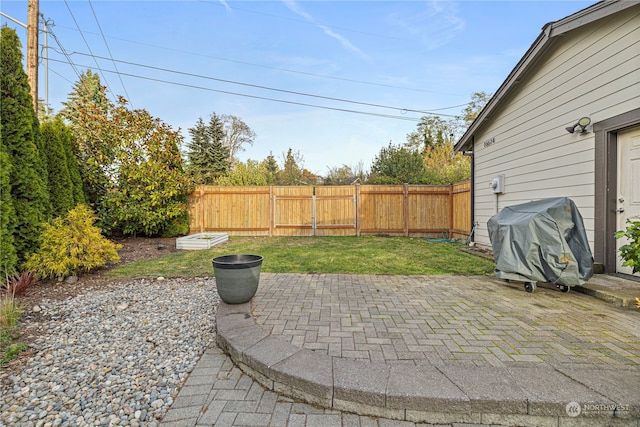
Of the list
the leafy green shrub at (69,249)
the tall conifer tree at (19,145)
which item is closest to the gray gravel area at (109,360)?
the leafy green shrub at (69,249)

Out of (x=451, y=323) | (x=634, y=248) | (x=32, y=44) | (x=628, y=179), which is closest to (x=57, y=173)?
(x=32, y=44)

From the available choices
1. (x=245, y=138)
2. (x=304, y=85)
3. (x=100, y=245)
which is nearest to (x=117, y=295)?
(x=100, y=245)

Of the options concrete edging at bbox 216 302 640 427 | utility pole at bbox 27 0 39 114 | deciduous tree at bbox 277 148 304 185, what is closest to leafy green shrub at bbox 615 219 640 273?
concrete edging at bbox 216 302 640 427

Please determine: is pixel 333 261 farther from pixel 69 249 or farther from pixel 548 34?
pixel 548 34

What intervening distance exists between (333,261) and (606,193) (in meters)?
4.36

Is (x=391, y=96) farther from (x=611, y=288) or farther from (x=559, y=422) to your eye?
(x=559, y=422)

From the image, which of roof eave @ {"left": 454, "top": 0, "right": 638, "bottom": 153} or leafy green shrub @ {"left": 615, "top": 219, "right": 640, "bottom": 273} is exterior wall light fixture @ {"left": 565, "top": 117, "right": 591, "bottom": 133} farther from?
leafy green shrub @ {"left": 615, "top": 219, "right": 640, "bottom": 273}

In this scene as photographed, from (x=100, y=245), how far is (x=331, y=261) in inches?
160

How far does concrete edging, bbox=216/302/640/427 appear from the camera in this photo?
4.82 ft

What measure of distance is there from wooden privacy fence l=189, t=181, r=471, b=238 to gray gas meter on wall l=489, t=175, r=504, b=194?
3444 millimetres

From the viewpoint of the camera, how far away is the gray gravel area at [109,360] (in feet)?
5.42

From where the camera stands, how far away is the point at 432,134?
78.8 ft

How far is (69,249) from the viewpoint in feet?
13.8

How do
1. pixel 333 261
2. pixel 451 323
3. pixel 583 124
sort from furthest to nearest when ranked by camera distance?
pixel 333 261 → pixel 583 124 → pixel 451 323
